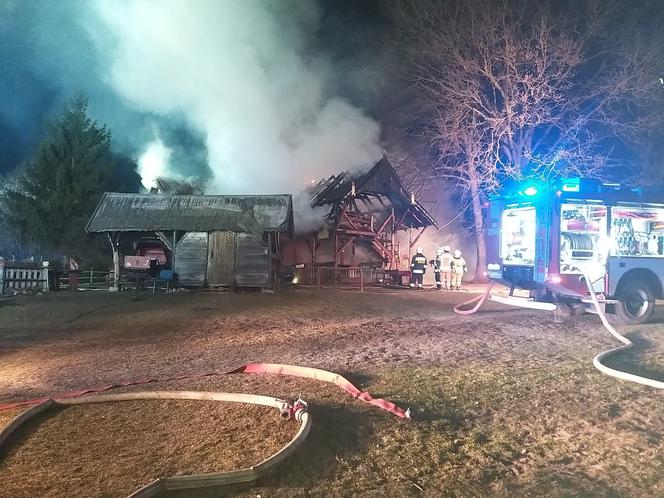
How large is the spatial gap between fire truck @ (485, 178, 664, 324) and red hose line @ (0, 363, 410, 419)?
593 cm

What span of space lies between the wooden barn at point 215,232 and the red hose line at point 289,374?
12.1 metres

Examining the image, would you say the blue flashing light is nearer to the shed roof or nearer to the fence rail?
the shed roof

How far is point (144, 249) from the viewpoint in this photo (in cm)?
2120

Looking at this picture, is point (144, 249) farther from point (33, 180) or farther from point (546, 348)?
point (546, 348)

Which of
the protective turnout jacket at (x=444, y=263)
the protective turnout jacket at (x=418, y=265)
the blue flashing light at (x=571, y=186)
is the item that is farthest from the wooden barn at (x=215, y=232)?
the blue flashing light at (x=571, y=186)

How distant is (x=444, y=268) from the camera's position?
65.7 feet

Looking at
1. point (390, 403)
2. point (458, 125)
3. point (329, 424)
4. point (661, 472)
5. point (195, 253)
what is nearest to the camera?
point (661, 472)

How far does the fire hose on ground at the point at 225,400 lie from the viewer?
3.19 meters

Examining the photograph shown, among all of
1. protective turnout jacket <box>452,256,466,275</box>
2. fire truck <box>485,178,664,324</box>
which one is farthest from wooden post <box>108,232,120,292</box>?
fire truck <box>485,178,664,324</box>

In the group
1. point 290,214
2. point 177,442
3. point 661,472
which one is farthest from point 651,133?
point 177,442

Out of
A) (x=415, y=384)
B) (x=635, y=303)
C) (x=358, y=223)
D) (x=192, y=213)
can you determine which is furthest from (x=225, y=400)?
(x=358, y=223)

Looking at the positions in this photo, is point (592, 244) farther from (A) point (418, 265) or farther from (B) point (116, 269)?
(B) point (116, 269)

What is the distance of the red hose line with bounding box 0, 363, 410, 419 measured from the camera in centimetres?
478

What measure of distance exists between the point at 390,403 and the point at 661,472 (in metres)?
2.22
